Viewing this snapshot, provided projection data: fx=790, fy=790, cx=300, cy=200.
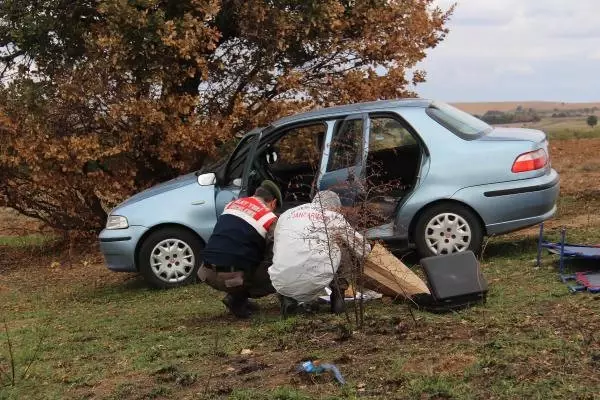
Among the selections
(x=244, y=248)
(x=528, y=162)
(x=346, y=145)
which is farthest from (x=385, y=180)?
(x=244, y=248)

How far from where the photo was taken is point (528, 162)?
7895 millimetres

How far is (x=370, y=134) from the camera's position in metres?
8.13

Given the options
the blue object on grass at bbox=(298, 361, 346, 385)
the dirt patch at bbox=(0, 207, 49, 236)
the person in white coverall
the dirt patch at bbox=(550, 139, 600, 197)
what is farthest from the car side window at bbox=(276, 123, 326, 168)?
the dirt patch at bbox=(550, 139, 600, 197)

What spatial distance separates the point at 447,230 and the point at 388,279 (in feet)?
5.02

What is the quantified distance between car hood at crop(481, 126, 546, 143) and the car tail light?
19 cm

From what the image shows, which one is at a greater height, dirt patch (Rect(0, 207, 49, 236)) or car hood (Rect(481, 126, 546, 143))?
car hood (Rect(481, 126, 546, 143))

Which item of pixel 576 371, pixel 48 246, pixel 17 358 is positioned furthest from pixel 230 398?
pixel 48 246

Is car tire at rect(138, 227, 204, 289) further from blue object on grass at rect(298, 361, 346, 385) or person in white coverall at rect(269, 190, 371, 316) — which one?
blue object on grass at rect(298, 361, 346, 385)

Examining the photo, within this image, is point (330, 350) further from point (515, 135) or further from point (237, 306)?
point (515, 135)

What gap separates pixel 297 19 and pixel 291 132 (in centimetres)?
350

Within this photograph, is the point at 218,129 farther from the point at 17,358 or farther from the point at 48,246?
the point at 17,358

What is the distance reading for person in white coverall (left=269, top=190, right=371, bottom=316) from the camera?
5.67m

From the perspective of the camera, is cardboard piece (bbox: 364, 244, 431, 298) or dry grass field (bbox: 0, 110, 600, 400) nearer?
dry grass field (bbox: 0, 110, 600, 400)

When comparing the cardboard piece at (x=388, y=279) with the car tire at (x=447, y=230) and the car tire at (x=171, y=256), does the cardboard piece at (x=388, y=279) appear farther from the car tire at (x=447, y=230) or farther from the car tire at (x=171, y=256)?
the car tire at (x=171, y=256)
